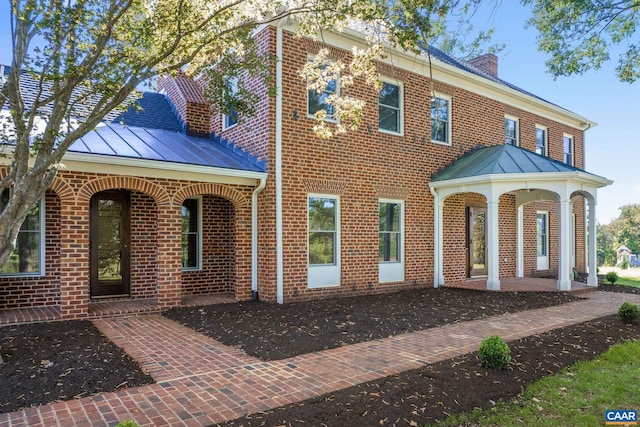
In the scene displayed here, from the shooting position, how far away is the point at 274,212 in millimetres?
8938

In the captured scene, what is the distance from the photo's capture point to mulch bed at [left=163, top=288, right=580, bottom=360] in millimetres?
5961

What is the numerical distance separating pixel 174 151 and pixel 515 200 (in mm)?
11007

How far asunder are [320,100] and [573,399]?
760 cm

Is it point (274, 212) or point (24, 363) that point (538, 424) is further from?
point (274, 212)

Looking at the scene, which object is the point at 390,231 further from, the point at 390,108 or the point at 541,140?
the point at 541,140

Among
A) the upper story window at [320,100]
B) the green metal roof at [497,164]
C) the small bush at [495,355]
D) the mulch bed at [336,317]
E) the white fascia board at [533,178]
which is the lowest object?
the mulch bed at [336,317]

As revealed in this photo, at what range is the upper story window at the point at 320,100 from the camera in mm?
9641

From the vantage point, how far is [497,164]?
36.3ft

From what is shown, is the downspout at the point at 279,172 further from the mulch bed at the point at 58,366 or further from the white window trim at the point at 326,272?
the mulch bed at the point at 58,366

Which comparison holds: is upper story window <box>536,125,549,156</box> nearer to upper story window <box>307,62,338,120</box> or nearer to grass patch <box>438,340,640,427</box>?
upper story window <box>307,62,338,120</box>

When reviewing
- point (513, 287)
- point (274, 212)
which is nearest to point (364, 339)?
point (274, 212)

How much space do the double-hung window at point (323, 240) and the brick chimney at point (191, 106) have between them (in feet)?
12.3

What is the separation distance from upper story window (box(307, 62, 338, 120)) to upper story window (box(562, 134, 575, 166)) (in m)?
11.6

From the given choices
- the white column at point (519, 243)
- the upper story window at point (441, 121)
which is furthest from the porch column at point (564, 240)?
the upper story window at point (441, 121)
